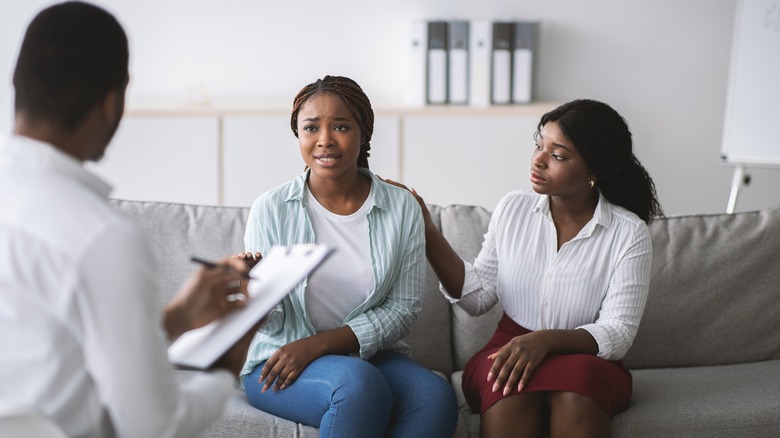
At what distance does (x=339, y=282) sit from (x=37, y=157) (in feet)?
3.35

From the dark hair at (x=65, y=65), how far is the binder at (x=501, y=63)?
10.5ft

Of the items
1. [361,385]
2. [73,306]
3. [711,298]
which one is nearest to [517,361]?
[361,385]

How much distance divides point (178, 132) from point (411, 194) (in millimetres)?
2255

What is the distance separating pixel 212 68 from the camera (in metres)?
4.38

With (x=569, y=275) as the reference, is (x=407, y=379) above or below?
below

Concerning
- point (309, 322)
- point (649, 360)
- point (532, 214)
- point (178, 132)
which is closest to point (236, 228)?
point (309, 322)

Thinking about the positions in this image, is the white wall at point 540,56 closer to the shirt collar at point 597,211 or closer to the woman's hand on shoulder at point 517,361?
the shirt collar at point 597,211

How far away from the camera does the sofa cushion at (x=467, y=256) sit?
2.30 metres

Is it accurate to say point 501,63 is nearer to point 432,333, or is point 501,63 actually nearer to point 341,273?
point 432,333

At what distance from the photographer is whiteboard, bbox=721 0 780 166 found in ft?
11.3

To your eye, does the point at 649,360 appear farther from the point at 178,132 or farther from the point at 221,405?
the point at 178,132

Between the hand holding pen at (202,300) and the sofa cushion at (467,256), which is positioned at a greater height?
the hand holding pen at (202,300)

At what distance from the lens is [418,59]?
413 cm

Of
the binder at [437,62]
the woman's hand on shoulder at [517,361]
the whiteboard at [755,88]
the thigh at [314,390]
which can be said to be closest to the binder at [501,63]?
the binder at [437,62]
